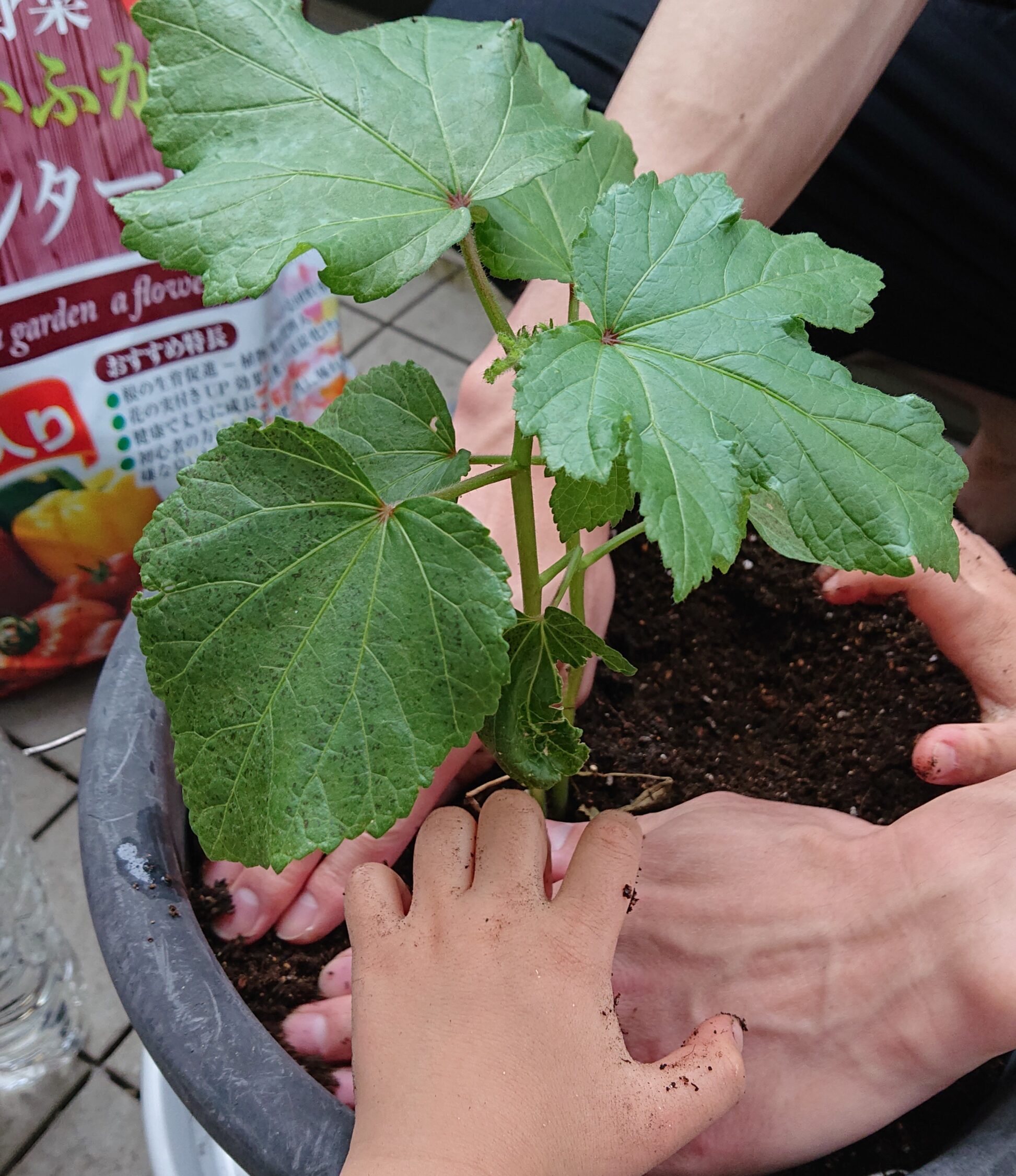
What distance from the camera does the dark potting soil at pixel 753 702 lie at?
32.9 inches

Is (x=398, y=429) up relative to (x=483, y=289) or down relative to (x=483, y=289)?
down

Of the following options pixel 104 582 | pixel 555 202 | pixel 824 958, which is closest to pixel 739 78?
pixel 555 202

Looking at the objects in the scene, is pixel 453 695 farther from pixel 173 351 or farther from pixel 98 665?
pixel 98 665

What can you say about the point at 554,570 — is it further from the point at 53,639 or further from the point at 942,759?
the point at 53,639

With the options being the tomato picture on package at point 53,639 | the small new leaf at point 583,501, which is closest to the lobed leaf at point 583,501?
the small new leaf at point 583,501

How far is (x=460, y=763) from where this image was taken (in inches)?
30.5

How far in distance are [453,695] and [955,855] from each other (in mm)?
399

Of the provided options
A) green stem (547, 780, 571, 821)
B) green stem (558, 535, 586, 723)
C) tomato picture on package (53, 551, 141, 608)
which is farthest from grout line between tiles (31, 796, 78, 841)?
green stem (558, 535, 586, 723)

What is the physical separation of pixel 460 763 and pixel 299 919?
0.55 feet

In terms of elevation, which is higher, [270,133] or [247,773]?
[270,133]

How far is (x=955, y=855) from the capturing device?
2.17ft

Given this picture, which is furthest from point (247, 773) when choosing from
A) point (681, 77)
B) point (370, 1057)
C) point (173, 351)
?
point (173, 351)

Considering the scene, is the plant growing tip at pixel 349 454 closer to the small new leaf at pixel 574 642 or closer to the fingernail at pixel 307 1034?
the small new leaf at pixel 574 642

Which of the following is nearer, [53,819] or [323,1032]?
[323,1032]
